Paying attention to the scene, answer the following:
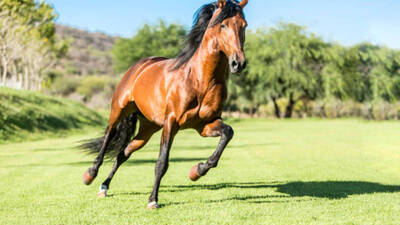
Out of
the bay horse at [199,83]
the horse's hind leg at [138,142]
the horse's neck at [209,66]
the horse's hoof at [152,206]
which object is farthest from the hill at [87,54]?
the horse's hoof at [152,206]

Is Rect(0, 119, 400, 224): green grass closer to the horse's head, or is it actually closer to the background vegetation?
the horse's head

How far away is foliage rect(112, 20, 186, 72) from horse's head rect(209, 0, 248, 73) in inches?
2158

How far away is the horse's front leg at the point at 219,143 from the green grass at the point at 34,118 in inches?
607

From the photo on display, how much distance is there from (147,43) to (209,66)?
57.6 m

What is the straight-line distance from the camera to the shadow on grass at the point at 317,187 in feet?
22.7

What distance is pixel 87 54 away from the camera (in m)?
126

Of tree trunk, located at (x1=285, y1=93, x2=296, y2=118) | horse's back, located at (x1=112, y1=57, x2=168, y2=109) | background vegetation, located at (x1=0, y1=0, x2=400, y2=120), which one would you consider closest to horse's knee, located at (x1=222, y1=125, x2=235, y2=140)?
horse's back, located at (x1=112, y1=57, x2=168, y2=109)

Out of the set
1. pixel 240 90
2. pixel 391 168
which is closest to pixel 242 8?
pixel 391 168

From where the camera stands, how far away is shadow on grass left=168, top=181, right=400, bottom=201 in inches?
273

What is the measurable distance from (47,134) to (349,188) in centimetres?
1898

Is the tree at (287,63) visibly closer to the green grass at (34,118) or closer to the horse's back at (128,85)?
the green grass at (34,118)

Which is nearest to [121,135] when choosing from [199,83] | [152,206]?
[152,206]

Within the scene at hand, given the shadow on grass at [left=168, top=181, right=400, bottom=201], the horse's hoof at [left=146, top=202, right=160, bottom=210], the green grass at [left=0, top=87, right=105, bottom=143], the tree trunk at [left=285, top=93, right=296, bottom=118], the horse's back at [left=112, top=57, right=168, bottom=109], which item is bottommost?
the tree trunk at [left=285, top=93, right=296, bottom=118]

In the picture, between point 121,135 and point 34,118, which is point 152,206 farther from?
point 34,118
